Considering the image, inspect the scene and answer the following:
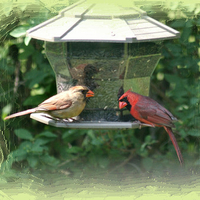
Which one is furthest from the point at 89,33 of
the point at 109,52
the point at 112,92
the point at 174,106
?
the point at 174,106

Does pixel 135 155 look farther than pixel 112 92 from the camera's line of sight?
Yes

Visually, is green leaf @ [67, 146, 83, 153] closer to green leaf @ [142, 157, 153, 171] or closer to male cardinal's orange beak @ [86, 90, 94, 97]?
green leaf @ [142, 157, 153, 171]

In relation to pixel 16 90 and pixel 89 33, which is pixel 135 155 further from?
pixel 89 33

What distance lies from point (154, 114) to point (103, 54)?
623 mm

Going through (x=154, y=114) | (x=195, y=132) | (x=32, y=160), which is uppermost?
(x=154, y=114)

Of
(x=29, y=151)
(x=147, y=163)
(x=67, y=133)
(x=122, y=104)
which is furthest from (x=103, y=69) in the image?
(x=147, y=163)

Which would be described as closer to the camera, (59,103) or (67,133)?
(59,103)

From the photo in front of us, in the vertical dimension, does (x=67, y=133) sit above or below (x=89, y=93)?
below

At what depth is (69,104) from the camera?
9.84ft

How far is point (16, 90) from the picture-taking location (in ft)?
14.9

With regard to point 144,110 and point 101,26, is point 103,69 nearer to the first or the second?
point 101,26

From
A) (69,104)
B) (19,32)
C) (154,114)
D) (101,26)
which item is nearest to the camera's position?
(101,26)

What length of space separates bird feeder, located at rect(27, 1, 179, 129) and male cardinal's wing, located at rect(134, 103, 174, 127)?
0.18 metres

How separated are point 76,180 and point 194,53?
209 centimetres
